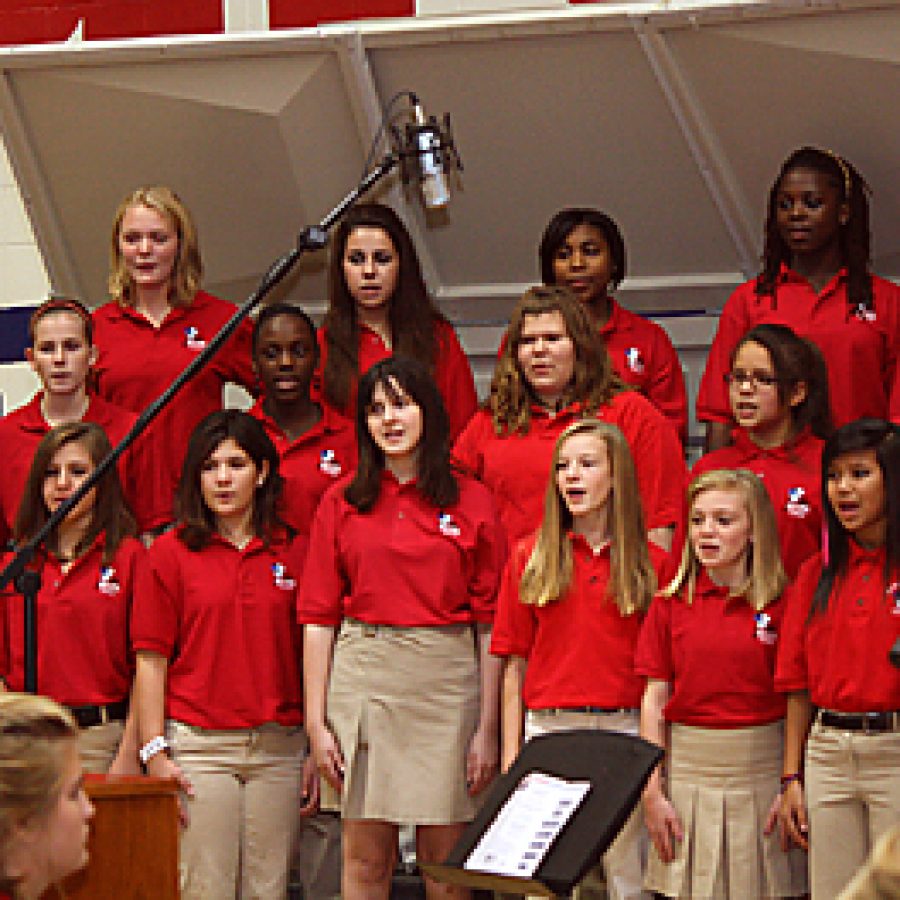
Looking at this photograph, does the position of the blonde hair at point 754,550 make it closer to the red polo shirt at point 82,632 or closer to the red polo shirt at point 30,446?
the red polo shirt at point 82,632

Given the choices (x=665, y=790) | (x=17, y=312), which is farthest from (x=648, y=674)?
(x=17, y=312)

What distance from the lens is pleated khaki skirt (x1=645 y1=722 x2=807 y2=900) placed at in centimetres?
365

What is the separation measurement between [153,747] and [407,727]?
0.59 metres

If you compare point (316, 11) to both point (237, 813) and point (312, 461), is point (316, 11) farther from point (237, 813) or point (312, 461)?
point (237, 813)

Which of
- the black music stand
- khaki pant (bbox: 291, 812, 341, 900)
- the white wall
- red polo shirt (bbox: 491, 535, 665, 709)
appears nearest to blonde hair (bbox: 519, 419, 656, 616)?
red polo shirt (bbox: 491, 535, 665, 709)

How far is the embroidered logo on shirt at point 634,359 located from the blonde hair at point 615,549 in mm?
696

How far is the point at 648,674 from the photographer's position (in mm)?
3721

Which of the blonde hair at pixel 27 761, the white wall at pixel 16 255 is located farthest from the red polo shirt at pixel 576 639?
the white wall at pixel 16 255

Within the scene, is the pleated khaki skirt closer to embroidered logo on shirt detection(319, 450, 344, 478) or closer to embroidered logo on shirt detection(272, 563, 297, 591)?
embroidered logo on shirt detection(272, 563, 297, 591)

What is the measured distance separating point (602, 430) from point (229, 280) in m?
1.82

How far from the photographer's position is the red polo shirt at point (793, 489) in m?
4.02

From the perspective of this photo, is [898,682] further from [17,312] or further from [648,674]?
[17,312]

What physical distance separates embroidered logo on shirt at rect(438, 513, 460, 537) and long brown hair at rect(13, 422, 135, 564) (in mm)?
825

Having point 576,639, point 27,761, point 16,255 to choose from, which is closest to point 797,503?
point 576,639
